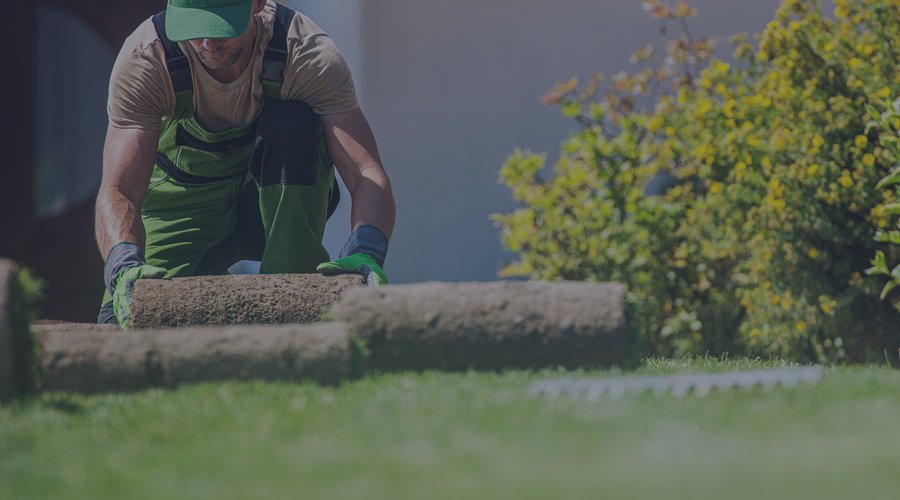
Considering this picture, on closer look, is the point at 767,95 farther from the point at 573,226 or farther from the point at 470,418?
the point at 470,418

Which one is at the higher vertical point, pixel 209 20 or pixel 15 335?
pixel 209 20

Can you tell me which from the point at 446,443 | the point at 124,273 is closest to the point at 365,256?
the point at 124,273

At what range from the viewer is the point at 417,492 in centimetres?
250

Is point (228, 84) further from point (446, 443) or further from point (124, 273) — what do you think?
point (446, 443)

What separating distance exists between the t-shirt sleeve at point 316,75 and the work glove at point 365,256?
56 centimetres

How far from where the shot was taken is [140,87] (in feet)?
16.0

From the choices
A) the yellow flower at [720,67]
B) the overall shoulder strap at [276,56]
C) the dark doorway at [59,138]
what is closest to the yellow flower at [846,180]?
the yellow flower at [720,67]

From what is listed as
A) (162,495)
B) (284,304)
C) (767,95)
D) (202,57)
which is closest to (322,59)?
(202,57)

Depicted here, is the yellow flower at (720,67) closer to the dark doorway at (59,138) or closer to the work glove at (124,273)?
the work glove at (124,273)

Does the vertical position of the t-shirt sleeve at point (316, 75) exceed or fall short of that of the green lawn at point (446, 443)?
it exceeds it

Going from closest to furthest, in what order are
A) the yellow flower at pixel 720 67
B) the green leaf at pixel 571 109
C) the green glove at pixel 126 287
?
the green glove at pixel 126 287, the yellow flower at pixel 720 67, the green leaf at pixel 571 109

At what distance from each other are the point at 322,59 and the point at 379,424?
2.30 m

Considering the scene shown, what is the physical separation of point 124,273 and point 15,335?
1.04 meters

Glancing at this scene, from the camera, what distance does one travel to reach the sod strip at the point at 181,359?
3654 millimetres
